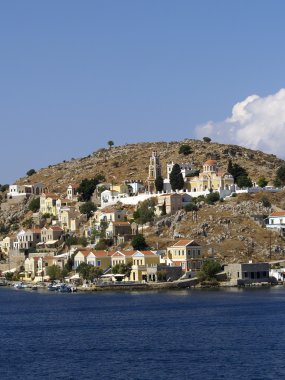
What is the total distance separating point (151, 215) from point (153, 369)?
68587 millimetres

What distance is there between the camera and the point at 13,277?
122 metres

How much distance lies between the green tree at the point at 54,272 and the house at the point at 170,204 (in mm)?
14140

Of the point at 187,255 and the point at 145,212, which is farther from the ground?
the point at 145,212

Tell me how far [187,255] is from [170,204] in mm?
17231

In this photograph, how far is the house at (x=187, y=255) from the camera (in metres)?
99.6

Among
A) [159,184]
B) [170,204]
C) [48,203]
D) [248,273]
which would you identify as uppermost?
[159,184]

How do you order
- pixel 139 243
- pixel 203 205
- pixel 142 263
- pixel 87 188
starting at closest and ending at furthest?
1. pixel 142 263
2. pixel 139 243
3. pixel 203 205
4. pixel 87 188

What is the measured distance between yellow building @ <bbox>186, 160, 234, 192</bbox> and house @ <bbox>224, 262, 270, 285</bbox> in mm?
25695

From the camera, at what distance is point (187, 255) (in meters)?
99.8

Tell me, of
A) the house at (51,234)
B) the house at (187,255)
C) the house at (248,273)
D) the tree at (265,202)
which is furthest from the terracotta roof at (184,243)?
the house at (51,234)

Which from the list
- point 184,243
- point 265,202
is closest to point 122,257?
point 184,243

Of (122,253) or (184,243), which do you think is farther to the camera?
(122,253)

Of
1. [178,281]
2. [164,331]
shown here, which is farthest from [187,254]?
[164,331]

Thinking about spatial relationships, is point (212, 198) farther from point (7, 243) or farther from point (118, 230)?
point (7, 243)
